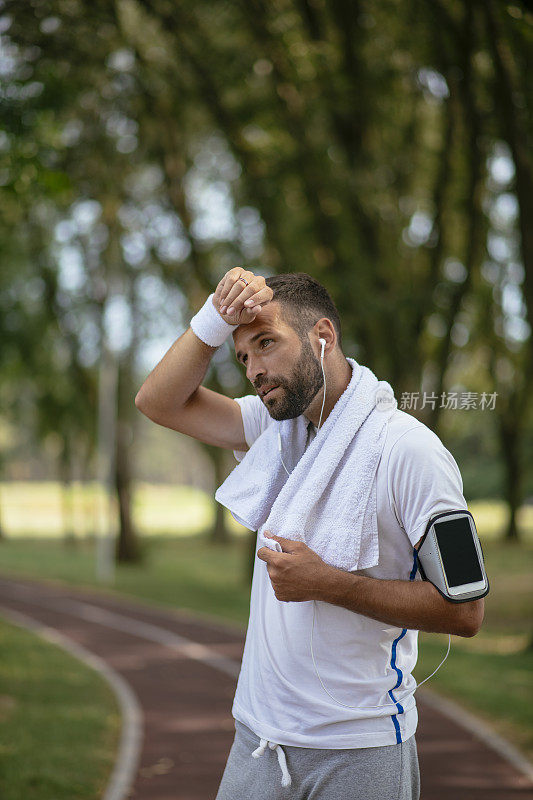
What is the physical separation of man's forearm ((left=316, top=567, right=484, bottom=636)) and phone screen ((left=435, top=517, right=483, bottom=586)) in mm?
69

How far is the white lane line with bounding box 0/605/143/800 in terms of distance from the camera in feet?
21.9

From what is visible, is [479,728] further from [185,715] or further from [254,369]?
[254,369]

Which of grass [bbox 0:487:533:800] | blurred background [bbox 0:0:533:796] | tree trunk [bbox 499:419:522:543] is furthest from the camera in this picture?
tree trunk [bbox 499:419:522:543]

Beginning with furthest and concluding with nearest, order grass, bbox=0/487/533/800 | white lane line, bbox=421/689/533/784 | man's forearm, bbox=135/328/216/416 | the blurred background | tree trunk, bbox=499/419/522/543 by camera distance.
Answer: tree trunk, bbox=499/419/522/543, grass, bbox=0/487/533/800, the blurred background, white lane line, bbox=421/689/533/784, man's forearm, bbox=135/328/216/416

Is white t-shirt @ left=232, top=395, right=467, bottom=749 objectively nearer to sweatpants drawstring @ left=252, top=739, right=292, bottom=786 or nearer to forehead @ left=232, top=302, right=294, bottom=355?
sweatpants drawstring @ left=252, top=739, right=292, bottom=786

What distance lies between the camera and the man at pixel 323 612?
7.32ft

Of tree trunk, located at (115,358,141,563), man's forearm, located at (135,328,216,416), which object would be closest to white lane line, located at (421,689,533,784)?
man's forearm, located at (135,328,216,416)

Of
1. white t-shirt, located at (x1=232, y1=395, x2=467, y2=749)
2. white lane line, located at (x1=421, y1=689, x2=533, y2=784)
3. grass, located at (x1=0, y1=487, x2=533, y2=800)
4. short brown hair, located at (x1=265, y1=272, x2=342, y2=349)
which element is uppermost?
short brown hair, located at (x1=265, y1=272, x2=342, y2=349)

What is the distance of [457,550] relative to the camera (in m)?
2.19

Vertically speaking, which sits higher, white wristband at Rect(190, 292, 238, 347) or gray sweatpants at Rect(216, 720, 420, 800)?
white wristband at Rect(190, 292, 238, 347)

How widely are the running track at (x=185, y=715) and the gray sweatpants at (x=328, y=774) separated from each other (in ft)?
14.2

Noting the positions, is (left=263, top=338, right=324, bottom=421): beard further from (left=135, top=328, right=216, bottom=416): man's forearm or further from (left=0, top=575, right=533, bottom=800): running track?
(left=0, top=575, right=533, bottom=800): running track

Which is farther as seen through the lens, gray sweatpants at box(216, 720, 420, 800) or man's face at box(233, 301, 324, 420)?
man's face at box(233, 301, 324, 420)

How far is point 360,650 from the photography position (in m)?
2.35
